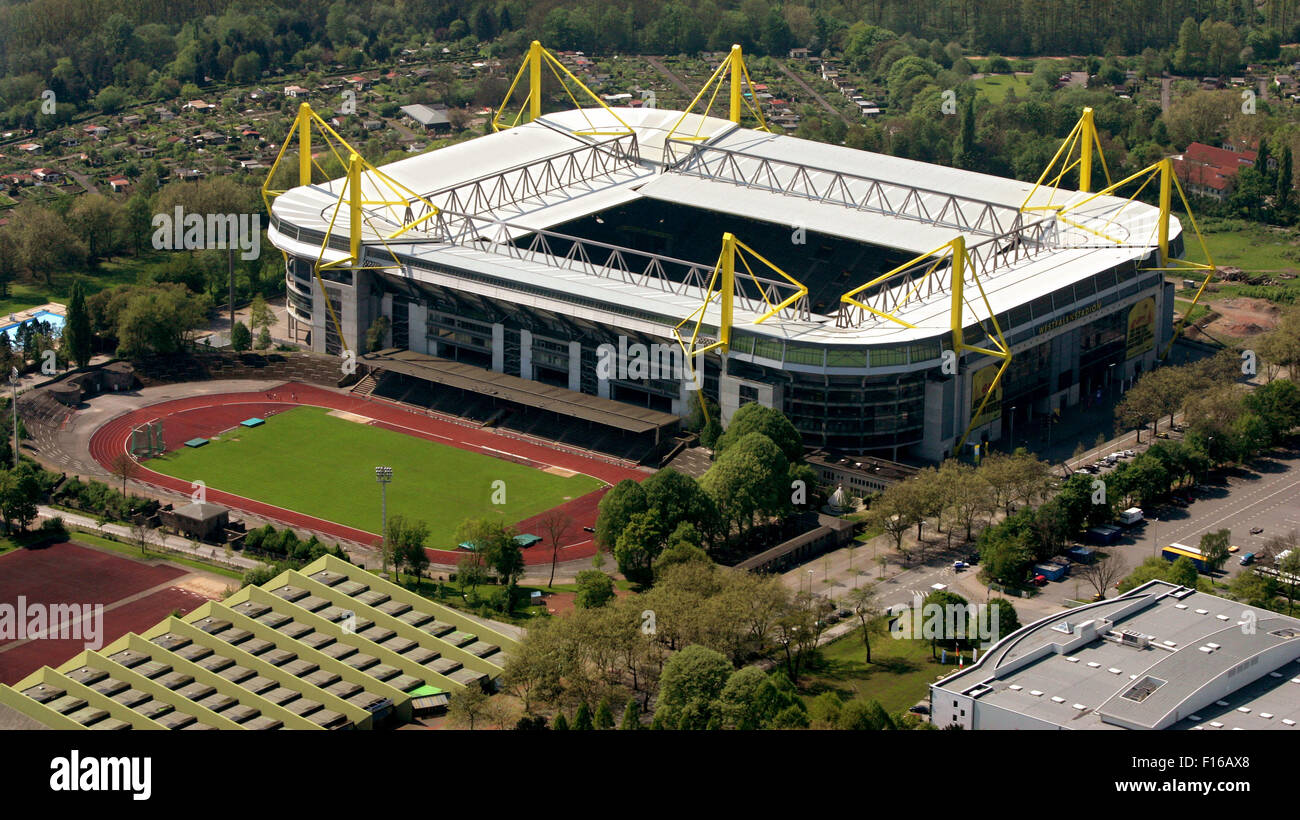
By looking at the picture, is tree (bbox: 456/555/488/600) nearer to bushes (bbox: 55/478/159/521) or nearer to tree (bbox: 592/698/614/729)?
tree (bbox: 592/698/614/729)

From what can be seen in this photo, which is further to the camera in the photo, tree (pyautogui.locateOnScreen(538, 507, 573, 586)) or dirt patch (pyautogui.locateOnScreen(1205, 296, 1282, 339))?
dirt patch (pyautogui.locateOnScreen(1205, 296, 1282, 339))

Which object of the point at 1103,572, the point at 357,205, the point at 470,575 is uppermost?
the point at 357,205

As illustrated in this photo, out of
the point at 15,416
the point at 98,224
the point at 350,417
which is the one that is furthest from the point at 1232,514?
the point at 98,224

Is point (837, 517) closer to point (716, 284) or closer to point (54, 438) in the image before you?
point (716, 284)

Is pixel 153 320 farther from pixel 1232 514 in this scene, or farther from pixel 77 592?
pixel 1232 514

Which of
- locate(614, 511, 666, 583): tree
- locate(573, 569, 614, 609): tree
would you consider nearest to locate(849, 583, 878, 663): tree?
locate(614, 511, 666, 583): tree

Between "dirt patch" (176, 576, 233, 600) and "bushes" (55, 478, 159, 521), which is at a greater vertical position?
"bushes" (55, 478, 159, 521)

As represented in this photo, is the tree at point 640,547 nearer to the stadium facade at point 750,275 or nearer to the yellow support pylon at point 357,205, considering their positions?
the stadium facade at point 750,275
